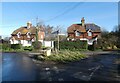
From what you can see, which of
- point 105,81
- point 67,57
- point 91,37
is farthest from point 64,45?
point 105,81

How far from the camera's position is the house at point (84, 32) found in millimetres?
62969

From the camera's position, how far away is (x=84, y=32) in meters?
63.8

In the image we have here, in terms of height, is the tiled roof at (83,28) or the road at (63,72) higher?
the tiled roof at (83,28)

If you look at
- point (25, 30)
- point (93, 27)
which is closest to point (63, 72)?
point (93, 27)

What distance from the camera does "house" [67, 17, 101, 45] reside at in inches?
2479

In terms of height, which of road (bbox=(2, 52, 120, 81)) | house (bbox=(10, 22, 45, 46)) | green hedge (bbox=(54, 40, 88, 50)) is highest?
house (bbox=(10, 22, 45, 46))

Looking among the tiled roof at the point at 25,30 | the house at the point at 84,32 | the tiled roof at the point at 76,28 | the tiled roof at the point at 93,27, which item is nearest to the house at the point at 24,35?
the tiled roof at the point at 25,30

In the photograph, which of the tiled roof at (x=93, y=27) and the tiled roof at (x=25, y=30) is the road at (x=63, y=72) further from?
the tiled roof at (x=25, y=30)

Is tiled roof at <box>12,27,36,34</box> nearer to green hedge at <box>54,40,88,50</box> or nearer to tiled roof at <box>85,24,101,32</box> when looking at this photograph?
tiled roof at <box>85,24,101,32</box>

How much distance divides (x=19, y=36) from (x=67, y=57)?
52.3 m

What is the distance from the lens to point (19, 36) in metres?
72.9

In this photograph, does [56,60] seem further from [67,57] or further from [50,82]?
[50,82]

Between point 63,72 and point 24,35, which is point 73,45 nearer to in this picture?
point 24,35

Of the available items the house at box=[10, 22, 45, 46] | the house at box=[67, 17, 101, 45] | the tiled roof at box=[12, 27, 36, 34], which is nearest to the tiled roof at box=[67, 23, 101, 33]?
the house at box=[67, 17, 101, 45]
